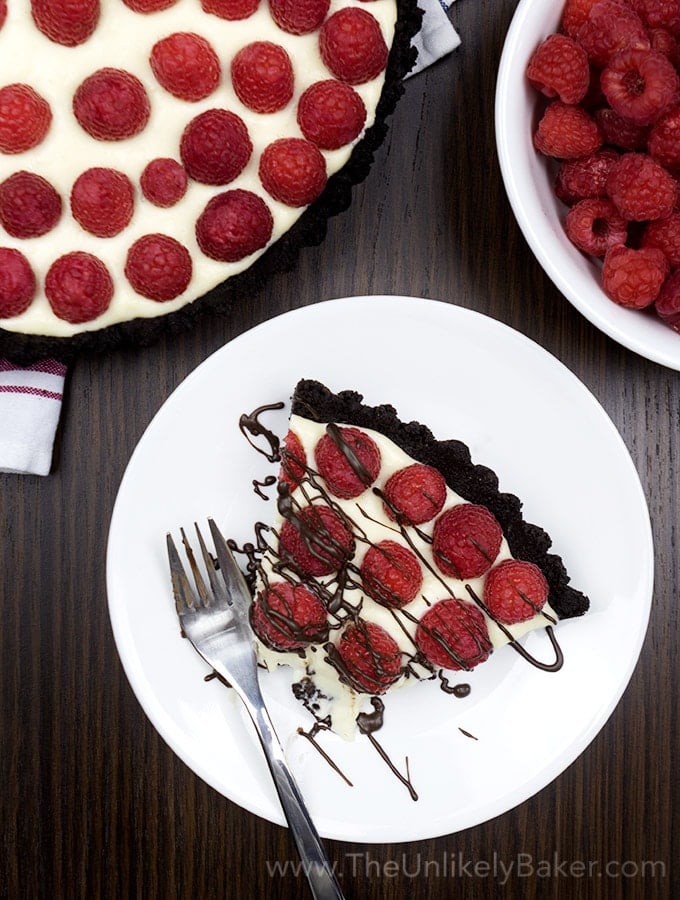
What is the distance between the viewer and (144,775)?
1.37 metres

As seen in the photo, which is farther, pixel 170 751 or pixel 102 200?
pixel 170 751

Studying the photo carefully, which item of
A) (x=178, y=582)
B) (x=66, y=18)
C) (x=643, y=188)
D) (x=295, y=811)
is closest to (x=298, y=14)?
(x=66, y=18)

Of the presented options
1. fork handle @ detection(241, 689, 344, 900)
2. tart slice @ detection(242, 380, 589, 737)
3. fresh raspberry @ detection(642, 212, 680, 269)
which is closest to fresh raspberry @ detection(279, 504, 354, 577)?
tart slice @ detection(242, 380, 589, 737)

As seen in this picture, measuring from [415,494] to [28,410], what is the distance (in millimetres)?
632

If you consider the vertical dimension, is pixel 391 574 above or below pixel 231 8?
below

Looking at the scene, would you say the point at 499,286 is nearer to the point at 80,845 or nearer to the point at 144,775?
the point at 144,775

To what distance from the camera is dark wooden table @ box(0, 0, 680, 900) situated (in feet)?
4.35

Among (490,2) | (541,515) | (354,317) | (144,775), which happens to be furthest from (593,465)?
(144,775)

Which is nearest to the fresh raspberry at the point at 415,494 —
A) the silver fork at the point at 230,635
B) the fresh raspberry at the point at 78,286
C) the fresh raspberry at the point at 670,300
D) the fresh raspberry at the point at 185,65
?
the silver fork at the point at 230,635

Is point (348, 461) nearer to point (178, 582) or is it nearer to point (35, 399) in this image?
point (178, 582)

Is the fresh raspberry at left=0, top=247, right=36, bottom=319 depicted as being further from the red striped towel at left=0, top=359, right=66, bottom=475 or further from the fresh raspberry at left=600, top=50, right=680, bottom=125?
the fresh raspberry at left=600, top=50, right=680, bottom=125

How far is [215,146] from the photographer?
1.07 meters

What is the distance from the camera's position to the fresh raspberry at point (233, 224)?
1085 millimetres

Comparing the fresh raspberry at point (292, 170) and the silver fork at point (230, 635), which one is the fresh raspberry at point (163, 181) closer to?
the fresh raspberry at point (292, 170)
